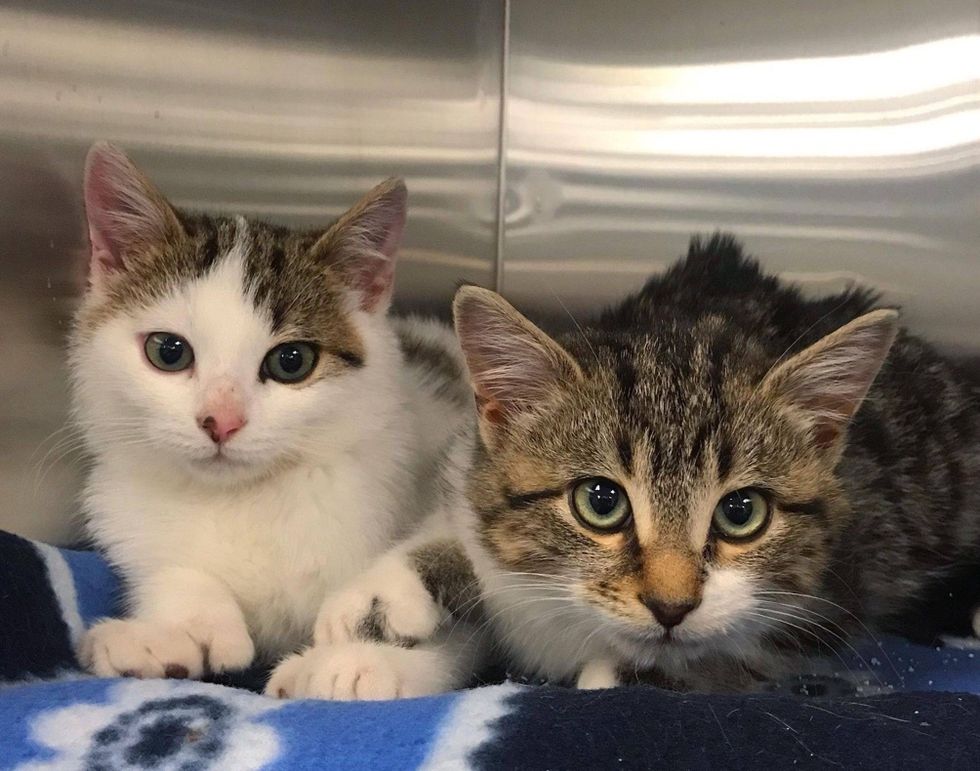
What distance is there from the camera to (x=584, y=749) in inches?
35.0

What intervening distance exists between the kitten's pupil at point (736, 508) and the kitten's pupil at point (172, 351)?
2.63 ft

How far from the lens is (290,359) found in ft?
4.42

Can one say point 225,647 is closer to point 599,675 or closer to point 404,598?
point 404,598

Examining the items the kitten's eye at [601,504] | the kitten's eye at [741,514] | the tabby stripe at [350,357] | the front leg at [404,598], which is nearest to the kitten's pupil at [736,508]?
the kitten's eye at [741,514]

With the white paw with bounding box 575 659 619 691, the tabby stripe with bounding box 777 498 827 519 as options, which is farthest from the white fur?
the tabby stripe with bounding box 777 498 827 519

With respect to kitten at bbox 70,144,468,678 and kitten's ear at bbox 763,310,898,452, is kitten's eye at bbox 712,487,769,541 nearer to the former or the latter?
kitten's ear at bbox 763,310,898,452

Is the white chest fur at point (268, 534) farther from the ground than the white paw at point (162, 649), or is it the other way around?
the white chest fur at point (268, 534)

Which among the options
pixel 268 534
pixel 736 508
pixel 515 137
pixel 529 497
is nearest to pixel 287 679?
pixel 268 534

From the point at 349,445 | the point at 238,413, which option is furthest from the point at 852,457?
the point at 238,413

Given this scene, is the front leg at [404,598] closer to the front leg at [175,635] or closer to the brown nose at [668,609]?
the front leg at [175,635]

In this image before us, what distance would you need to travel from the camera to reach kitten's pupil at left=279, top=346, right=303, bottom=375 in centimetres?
134

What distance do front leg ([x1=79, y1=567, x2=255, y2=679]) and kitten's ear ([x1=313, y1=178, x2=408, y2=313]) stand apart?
534 mm

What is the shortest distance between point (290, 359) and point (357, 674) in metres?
0.50

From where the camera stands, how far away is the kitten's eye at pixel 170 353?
1.31 m
